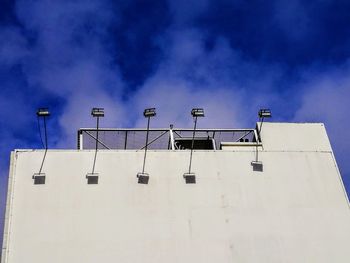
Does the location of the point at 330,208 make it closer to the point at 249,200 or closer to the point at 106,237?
the point at 249,200

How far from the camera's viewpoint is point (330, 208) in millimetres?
28125

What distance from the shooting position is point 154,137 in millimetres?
31359

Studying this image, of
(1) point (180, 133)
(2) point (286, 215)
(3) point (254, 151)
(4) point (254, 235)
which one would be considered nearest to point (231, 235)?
(4) point (254, 235)

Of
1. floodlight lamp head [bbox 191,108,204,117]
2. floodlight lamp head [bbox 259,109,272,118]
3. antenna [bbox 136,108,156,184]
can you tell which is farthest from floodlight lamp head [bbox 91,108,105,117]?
floodlight lamp head [bbox 259,109,272,118]

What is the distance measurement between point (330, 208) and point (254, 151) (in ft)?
16.7

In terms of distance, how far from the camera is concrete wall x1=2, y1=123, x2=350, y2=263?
84.3 feet

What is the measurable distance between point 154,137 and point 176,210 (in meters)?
5.77

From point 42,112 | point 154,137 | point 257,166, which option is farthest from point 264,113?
point 42,112

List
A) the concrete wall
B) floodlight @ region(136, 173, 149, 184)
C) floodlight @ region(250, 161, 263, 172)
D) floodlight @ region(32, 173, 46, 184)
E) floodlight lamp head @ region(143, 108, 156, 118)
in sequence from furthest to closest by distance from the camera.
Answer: floodlight @ region(250, 161, 263, 172) < floodlight @ region(136, 173, 149, 184) < floodlight lamp head @ region(143, 108, 156, 118) < floodlight @ region(32, 173, 46, 184) < the concrete wall

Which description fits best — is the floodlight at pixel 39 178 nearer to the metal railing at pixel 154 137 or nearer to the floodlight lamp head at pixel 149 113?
the metal railing at pixel 154 137

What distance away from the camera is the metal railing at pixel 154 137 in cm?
3072

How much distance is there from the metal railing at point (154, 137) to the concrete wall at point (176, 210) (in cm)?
220

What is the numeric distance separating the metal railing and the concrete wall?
220 cm

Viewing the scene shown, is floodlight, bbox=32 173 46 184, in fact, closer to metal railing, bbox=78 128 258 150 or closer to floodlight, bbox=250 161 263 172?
metal railing, bbox=78 128 258 150
